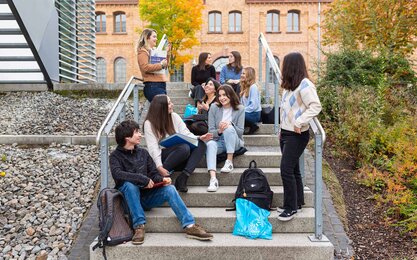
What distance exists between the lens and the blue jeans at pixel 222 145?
4.94 meters

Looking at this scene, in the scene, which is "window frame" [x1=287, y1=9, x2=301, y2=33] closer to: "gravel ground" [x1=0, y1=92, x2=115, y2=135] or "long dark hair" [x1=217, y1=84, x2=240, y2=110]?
"gravel ground" [x1=0, y1=92, x2=115, y2=135]

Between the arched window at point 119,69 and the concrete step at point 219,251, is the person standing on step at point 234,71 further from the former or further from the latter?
the arched window at point 119,69

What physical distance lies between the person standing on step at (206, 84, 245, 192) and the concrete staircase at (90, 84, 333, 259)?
0.19m

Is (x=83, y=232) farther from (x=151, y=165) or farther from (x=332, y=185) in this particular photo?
(x=332, y=185)

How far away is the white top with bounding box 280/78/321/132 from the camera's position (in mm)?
4152

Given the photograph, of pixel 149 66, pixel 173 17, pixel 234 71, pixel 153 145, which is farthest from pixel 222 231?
pixel 173 17

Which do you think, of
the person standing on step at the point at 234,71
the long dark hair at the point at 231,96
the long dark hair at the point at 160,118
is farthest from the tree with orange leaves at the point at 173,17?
the long dark hair at the point at 160,118

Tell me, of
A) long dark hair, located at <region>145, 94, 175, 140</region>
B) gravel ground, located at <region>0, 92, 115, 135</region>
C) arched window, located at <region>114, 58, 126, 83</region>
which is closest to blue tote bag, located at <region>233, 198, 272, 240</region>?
long dark hair, located at <region>145, 94, 175, 140</region>

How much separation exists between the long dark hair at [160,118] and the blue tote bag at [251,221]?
48.1 inches

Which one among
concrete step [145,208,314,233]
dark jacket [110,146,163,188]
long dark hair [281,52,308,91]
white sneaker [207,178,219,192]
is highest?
long dark hair [281,52,308,91]

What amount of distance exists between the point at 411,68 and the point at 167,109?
781 cm

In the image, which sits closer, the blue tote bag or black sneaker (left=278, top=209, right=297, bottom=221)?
the blue tote bag

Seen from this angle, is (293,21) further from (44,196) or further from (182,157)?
(44,196)

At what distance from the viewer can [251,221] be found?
4.27 m
